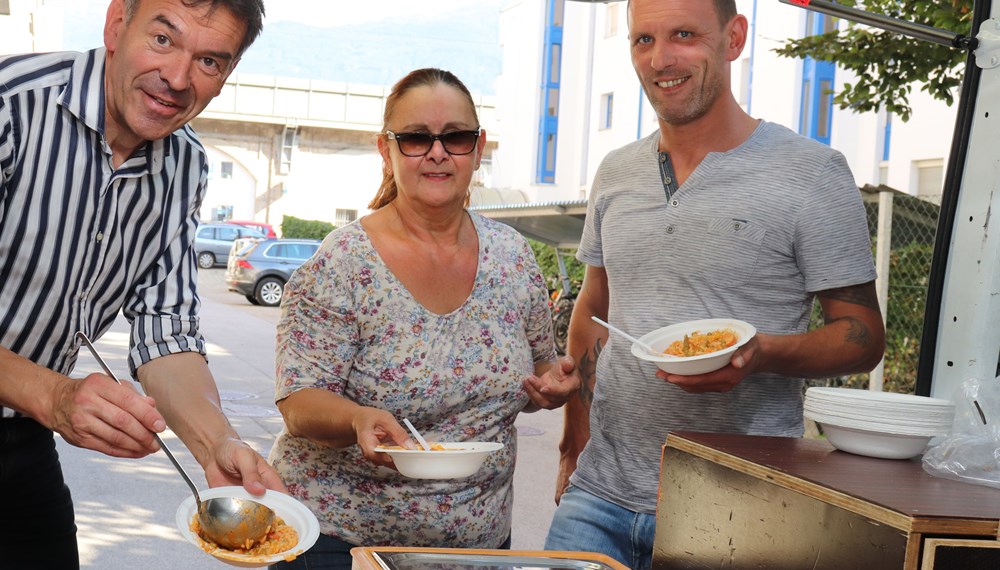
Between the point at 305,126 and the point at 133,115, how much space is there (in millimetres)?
41769

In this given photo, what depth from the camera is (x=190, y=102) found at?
224 centimetres

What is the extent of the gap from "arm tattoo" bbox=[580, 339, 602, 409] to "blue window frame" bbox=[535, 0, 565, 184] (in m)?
27.7

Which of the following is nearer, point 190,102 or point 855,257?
point 190,102

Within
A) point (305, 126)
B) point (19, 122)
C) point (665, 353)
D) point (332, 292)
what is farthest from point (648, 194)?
point (305, 126)

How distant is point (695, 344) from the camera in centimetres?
235

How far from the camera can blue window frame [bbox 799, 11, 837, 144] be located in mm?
19000

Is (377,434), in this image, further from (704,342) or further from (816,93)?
(816,93)

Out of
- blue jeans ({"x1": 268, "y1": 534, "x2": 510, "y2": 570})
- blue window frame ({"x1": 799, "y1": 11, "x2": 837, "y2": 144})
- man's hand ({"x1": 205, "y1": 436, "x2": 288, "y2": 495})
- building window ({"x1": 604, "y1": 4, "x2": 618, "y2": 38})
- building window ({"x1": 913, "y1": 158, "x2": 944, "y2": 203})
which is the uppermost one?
building window ({"x1": 604, "y1": 4, "x2": 618, "y2": 38})

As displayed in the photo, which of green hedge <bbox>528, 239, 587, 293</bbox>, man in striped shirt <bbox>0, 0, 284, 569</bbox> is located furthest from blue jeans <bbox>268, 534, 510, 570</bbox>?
green hedge <bbox>528, 239, 587, 293</bbox>

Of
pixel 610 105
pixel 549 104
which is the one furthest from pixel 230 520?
pixel 549 104

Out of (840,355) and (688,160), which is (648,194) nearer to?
(688,160)

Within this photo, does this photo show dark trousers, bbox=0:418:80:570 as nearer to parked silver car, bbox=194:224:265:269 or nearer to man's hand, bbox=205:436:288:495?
man's hand, bbox=205:436:288:495

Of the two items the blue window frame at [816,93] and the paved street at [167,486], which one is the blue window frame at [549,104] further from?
the paved street at [167,486]

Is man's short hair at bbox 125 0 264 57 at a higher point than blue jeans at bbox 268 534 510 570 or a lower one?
higher
